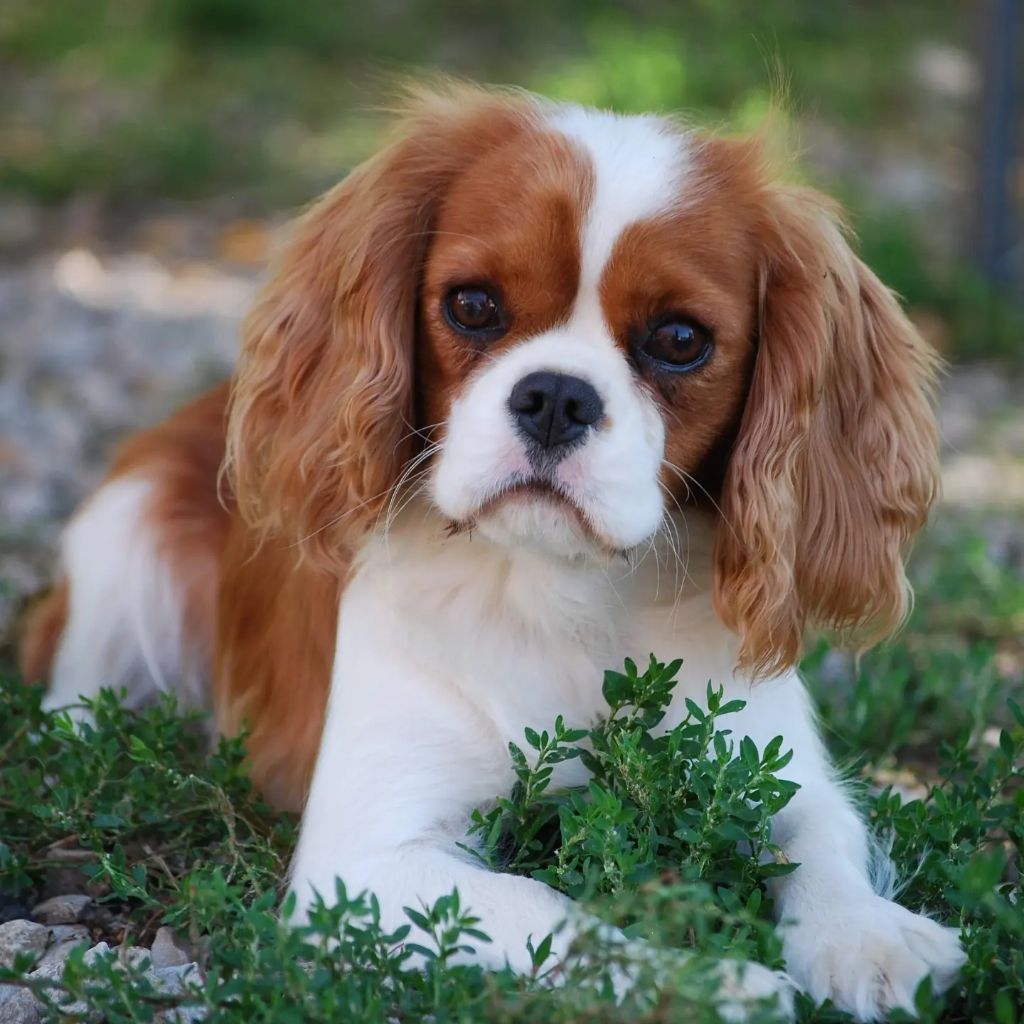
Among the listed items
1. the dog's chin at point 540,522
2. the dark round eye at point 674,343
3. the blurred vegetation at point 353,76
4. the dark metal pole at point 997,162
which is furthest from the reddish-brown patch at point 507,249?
the dark metal pole at point 997,162

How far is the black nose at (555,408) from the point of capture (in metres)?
2.52

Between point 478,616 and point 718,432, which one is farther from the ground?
point 718,432

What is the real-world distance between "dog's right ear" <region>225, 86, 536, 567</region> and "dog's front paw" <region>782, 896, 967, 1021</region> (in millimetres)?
1033

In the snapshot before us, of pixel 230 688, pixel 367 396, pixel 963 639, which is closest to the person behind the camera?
pixel 367 396

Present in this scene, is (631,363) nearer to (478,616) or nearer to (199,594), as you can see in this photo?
(478,616)

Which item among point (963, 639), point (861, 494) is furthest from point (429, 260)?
point (963, 639)

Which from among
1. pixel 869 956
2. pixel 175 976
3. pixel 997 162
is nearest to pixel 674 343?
pixel 869 956

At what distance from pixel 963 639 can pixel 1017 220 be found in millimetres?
3901

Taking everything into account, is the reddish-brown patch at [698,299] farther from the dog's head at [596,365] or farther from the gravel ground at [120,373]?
the gravel ground at [120,373]

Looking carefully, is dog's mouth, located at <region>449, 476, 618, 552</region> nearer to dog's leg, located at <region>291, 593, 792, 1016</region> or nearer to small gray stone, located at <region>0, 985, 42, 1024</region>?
dog's leg, located at <region>291, 593, 792, 1016</region>

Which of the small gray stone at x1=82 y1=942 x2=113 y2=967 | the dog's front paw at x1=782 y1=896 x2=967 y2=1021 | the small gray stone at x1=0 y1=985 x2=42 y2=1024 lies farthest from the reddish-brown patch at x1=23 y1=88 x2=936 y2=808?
the small gray stone at x1=0 y1=985 x2=42 y2=1024

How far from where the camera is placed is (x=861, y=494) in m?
2.92

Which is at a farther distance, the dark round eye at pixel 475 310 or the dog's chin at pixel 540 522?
the dark round eye at pixel 475 310

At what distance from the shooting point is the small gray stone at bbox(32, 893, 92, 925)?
286 cm
